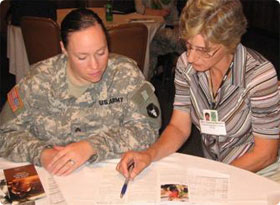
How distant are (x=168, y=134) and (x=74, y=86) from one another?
1.61 ft

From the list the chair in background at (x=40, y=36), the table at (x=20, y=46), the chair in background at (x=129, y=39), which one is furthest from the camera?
the table at (x=20, y=46)

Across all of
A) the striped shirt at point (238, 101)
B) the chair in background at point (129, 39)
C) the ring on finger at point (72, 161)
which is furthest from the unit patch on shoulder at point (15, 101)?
the chair in background at point (129, 39)

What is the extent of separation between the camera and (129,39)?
3340mm

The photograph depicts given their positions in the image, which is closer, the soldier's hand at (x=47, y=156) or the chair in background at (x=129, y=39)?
the soldier's hand at (x=47, y=156)

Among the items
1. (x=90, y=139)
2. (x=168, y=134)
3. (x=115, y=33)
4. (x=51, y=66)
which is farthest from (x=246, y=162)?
(x=115, y=33)

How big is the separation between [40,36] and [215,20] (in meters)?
2.35

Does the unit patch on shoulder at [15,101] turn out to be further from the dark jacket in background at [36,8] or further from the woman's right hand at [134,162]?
the dark jacket in background at [36,8]

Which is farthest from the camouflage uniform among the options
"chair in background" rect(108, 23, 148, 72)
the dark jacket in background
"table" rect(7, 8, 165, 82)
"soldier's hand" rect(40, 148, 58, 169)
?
"table" rect(7, 8, 165, 82)

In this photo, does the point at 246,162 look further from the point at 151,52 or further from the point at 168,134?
the point at 151,52

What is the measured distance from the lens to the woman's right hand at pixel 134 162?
4.71 feet

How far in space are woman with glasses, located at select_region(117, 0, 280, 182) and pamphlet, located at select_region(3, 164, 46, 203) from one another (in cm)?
31

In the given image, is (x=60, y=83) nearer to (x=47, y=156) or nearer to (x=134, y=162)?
(x=47, y=156)

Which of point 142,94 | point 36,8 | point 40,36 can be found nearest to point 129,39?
point 40,36

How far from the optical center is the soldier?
5.43 ft
